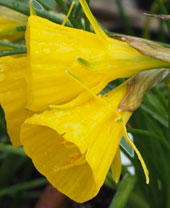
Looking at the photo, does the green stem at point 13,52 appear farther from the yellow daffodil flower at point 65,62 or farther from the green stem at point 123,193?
the green stem at point 123,193

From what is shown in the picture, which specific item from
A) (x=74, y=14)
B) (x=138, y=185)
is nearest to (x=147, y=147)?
(x=138, y=185)

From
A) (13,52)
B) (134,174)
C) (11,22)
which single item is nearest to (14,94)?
(13,52)

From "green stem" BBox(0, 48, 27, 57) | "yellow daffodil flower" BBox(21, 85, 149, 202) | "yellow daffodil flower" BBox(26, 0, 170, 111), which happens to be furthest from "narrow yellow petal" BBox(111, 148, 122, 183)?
"green stem" BBox(0, 48, 27, 57)

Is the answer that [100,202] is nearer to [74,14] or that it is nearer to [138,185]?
[138,185]

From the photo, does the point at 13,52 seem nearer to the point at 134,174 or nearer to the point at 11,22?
the point at 11,22

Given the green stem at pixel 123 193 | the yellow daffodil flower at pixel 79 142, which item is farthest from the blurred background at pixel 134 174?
the yellow daffodil flower at pixel 79 142
